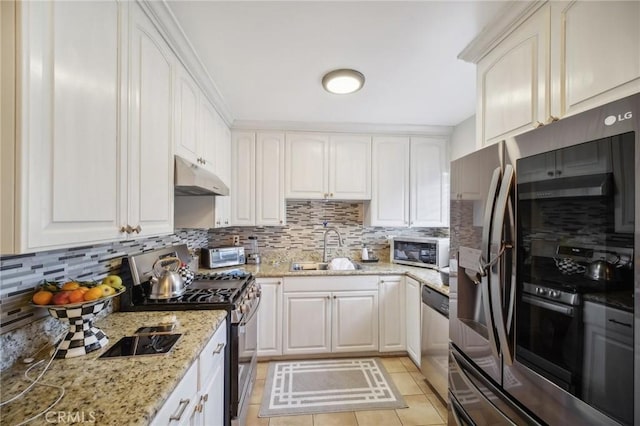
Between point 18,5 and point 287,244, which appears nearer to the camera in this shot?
point 18,5

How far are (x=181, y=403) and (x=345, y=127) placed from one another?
275 cm

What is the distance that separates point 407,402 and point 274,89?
2655 millimetres

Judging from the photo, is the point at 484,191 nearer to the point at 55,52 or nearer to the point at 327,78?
the point at 327,78

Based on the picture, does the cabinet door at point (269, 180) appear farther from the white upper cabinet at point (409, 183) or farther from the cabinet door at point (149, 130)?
the cabinet door at point (149, 130)

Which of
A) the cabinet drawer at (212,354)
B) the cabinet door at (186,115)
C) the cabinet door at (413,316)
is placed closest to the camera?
the cabinet drawer at (212,354)

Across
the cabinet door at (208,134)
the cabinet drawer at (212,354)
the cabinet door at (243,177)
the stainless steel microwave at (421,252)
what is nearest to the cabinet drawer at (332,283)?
the stainless steel microwave at (421,252)

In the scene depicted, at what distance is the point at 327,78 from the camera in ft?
6.53

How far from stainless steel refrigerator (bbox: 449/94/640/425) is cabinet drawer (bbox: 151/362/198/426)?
120 centimetres

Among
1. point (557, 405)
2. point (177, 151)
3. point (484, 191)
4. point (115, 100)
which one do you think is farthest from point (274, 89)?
point (557, 405)

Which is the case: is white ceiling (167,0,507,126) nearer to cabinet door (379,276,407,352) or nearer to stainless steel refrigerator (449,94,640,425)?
stainless steel refrigerator (449,94,640,425)

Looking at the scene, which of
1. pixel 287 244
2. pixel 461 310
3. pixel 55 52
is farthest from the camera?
pixel 287 244

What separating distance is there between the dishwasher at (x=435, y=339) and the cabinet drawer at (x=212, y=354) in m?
1.48

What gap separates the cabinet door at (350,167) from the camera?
3072 mm

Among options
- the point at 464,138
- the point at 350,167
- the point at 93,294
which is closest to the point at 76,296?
the point at 93,294
